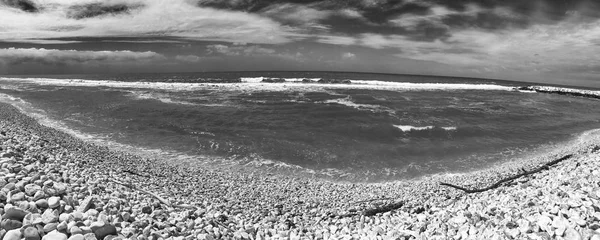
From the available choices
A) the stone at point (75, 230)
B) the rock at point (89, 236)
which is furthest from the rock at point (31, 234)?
the rock at point (89, 236)

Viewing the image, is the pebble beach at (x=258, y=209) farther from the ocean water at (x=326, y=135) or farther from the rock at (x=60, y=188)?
the ocean water at (x=326, y=135)

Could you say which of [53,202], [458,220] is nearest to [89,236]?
[53,202]

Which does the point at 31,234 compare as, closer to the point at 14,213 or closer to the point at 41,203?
the point at 14,213

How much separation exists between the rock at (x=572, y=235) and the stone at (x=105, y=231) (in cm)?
554

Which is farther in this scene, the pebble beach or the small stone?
the pebble beach

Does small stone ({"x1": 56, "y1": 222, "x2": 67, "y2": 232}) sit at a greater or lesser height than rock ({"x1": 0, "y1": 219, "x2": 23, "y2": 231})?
lesser

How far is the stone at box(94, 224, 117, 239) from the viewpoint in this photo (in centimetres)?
344

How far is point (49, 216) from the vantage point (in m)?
3.43

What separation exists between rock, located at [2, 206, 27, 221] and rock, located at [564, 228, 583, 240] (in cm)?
647

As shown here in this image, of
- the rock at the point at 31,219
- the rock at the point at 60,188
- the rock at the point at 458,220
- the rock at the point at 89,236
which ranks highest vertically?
the rock at the point at 31,219

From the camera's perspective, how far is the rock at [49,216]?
3.36m

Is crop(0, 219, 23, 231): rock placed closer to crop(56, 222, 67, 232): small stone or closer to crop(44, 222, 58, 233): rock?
crop(44, 222, 58, 233): rock

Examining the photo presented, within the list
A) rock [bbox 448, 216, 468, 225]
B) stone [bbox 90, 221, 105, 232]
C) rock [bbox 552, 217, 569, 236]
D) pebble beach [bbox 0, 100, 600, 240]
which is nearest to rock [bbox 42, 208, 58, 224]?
pebble beach [bbox 0, 100, 600, 240]

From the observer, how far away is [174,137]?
1449cm
